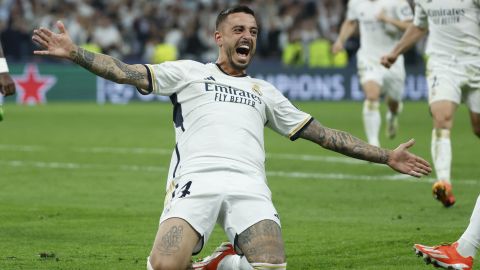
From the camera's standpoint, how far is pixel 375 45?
17.8 m

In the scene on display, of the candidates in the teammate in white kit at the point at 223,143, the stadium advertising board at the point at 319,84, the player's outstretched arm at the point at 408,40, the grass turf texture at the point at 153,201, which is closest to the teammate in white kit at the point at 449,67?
the player's outstretched arm at the point at 408,40

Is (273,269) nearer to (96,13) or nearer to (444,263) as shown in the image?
(444,263)

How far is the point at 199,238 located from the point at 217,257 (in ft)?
1.36

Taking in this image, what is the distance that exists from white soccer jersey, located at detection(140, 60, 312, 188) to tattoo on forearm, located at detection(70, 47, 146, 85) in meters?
0.15

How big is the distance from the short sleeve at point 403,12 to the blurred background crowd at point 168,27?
46.0ft

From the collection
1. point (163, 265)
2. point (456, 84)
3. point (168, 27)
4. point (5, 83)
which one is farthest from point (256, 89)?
point (168, 27)

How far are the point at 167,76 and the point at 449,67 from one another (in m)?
5.16

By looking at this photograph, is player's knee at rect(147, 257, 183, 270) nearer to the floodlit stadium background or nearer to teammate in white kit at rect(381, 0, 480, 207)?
the floodlit stadium background

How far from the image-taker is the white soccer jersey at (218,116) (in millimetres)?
7480

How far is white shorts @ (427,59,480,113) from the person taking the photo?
38.7 feet

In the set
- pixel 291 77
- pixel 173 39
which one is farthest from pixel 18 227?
pixel 173 39

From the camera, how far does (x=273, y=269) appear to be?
7.00m

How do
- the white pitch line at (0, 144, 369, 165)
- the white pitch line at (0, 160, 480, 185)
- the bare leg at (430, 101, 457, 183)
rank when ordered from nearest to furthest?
the bare leg at (430, 101, 457, 183) < the white pitch line at (0, 160, 480, 185) < the white pitch line at (0, 144, 369, 165)

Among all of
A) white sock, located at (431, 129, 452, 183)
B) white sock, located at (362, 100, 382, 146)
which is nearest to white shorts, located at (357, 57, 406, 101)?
white sock, located at (362, 100, 382, 146)
